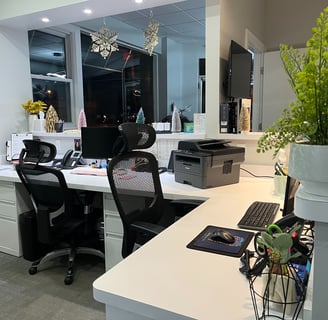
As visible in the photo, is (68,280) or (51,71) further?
(51,71)

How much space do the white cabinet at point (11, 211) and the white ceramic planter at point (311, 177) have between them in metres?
2.68

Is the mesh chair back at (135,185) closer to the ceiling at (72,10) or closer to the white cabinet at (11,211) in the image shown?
the white cabinet at (11,211)

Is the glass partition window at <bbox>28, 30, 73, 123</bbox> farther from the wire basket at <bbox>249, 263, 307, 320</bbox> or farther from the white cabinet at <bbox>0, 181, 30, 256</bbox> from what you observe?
the wire basket at <bbox>249, 263, 307, 320</bbox>

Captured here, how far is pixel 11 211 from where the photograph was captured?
2941mm

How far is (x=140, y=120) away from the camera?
328 centimetres

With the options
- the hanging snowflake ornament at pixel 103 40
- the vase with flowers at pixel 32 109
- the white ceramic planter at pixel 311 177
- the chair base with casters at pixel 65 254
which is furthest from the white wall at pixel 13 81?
the white ceramic planter at pixel 311 177

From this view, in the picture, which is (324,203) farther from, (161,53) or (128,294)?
(161,53)

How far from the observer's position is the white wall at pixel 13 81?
352 cm

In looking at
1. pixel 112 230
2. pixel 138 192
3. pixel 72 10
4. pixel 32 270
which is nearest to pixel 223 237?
pixel 138 192

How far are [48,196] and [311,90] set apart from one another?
224 centimetres

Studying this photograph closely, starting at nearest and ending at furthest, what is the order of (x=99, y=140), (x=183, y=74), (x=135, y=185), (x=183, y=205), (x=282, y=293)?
1. (x=282, y=293)
2. (x=135, y=185)
3. (x=183, y=205)
4. (x=99, y=140)
5. (x=183, y=74)

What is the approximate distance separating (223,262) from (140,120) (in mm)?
2309

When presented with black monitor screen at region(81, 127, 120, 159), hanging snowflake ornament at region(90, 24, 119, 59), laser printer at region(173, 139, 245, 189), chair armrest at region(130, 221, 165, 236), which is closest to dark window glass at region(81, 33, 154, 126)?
hanging snowflake ornament at region(90, 24, 119, 59)

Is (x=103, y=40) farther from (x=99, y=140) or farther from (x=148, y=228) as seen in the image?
(x=148, y=228)
